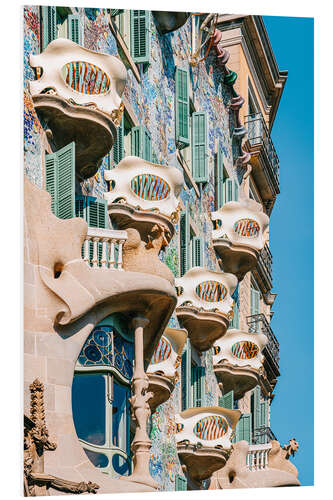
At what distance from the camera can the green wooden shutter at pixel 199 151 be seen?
2864cm

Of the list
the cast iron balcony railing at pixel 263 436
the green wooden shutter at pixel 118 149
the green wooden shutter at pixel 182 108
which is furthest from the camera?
the cast iron balcony railing at pixel 263 436

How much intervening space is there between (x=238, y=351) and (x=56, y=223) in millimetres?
10660

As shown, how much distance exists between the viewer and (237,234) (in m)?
29.8

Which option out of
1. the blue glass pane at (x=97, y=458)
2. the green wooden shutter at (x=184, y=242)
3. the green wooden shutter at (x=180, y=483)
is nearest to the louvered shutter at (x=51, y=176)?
the blue glass pane at (x=97, y=458)

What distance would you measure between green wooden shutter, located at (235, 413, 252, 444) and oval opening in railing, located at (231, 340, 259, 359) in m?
1.45

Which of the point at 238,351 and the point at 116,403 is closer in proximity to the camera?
the point at 116,403

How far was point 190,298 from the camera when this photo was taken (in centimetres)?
2636

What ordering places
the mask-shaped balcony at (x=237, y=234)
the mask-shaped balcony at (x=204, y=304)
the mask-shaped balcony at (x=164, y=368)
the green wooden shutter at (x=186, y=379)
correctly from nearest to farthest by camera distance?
the mask-shaped balcony at (x=164, y=368) < the green wooden shutter at (x=186, y=379) < the mask-shaped balcony at (x=204, y=304) < the mask-shaped balcony at (x=237, y=234)

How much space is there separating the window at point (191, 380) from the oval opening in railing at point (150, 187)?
410 cm

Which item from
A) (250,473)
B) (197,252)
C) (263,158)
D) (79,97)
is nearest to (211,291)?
(197,252)

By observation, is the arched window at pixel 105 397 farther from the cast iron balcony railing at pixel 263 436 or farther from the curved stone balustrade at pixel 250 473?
the cast iron balcony railing at pixel 263 436

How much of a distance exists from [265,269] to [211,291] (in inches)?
386
